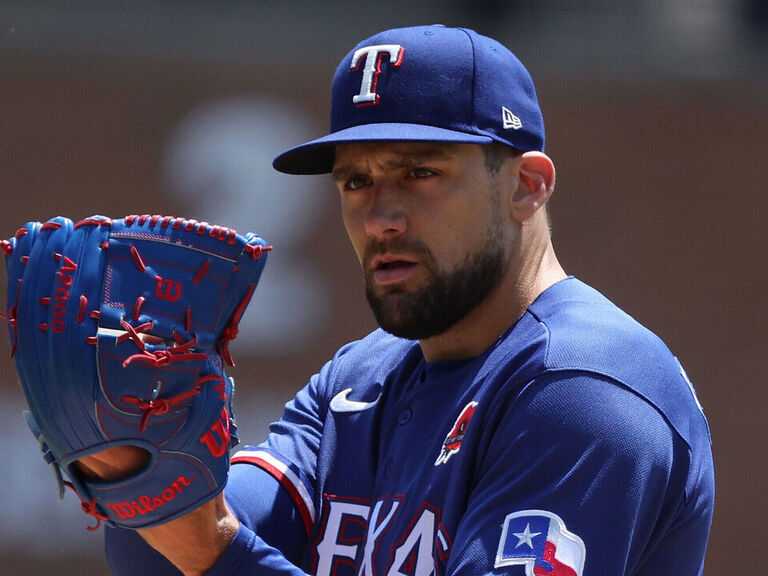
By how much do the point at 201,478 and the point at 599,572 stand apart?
1.96ft

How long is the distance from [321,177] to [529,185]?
4.24m

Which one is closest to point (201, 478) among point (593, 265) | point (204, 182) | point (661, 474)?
point (661, 474)

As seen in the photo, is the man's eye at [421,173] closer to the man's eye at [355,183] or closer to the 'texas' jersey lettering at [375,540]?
the man's eye at [355,183]

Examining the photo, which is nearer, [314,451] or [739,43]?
[314,451]

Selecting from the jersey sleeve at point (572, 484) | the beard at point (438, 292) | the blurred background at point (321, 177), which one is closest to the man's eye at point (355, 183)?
the beard at point (438, 292)

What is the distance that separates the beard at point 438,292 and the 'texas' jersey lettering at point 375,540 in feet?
0.93

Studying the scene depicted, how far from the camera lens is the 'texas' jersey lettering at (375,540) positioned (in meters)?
1.73

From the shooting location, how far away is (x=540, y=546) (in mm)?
1568

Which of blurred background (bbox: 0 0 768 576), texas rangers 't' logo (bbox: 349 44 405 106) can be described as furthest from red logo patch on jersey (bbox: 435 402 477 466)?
blurred background (bbox: 0 0 768 576)

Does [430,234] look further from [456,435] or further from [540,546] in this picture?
[540,546]

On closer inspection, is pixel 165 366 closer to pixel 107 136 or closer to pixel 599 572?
pixel 599 572

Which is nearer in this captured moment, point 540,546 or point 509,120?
point 540,546

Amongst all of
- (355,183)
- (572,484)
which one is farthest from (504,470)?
(355,183)

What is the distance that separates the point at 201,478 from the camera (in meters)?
1.76
